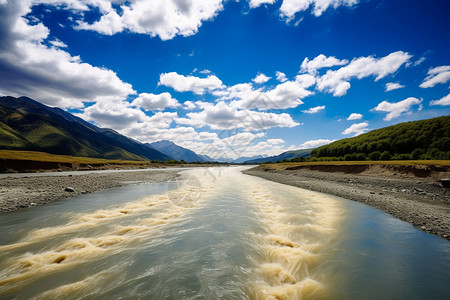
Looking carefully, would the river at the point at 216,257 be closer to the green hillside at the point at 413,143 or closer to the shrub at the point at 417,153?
the green hillside at the point at 413,143

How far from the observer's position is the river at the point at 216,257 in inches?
202

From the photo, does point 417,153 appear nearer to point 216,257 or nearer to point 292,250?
point 292,250

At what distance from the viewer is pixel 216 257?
6.95m

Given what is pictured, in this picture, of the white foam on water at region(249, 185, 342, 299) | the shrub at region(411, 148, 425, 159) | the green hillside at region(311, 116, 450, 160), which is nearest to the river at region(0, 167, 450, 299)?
the white foam on water at region(249, 185, 342, 299)

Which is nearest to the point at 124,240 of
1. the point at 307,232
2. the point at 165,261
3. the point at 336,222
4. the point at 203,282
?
the point at 165,261

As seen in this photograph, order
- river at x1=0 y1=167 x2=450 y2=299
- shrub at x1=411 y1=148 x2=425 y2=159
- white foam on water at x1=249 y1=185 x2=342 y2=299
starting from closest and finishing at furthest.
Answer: river at x1=0 y1=167 x2=450 y2=299 → white foam on water at x1=249 y1=185 x2=342 y2=299 → shrub at x1=411 y1=148 x2=425 y2=159

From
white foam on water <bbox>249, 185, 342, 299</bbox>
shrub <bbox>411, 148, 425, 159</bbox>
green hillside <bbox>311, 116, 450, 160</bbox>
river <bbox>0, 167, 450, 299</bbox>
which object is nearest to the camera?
river <bbox>0, 167, 450, 299</bbox>

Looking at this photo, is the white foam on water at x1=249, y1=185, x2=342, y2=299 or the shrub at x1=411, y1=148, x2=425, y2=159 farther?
the shrub at x1=411, y1=148, x2=425, y2=159

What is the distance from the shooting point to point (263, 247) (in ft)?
25.9

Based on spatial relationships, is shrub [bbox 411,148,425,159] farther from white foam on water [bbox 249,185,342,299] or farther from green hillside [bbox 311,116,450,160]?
white foam on water [bbox 249,185,342,299]

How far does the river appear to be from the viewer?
16.8ft

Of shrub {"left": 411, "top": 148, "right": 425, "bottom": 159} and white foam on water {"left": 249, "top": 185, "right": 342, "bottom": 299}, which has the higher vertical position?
shrub {"left": 411, "top": 148, "right": 425, "bottom": 159}

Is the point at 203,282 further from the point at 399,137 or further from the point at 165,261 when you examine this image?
the point at 399,137

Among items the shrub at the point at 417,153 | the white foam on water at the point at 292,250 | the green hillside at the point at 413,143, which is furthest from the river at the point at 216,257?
the shrub at the point at 417,153
